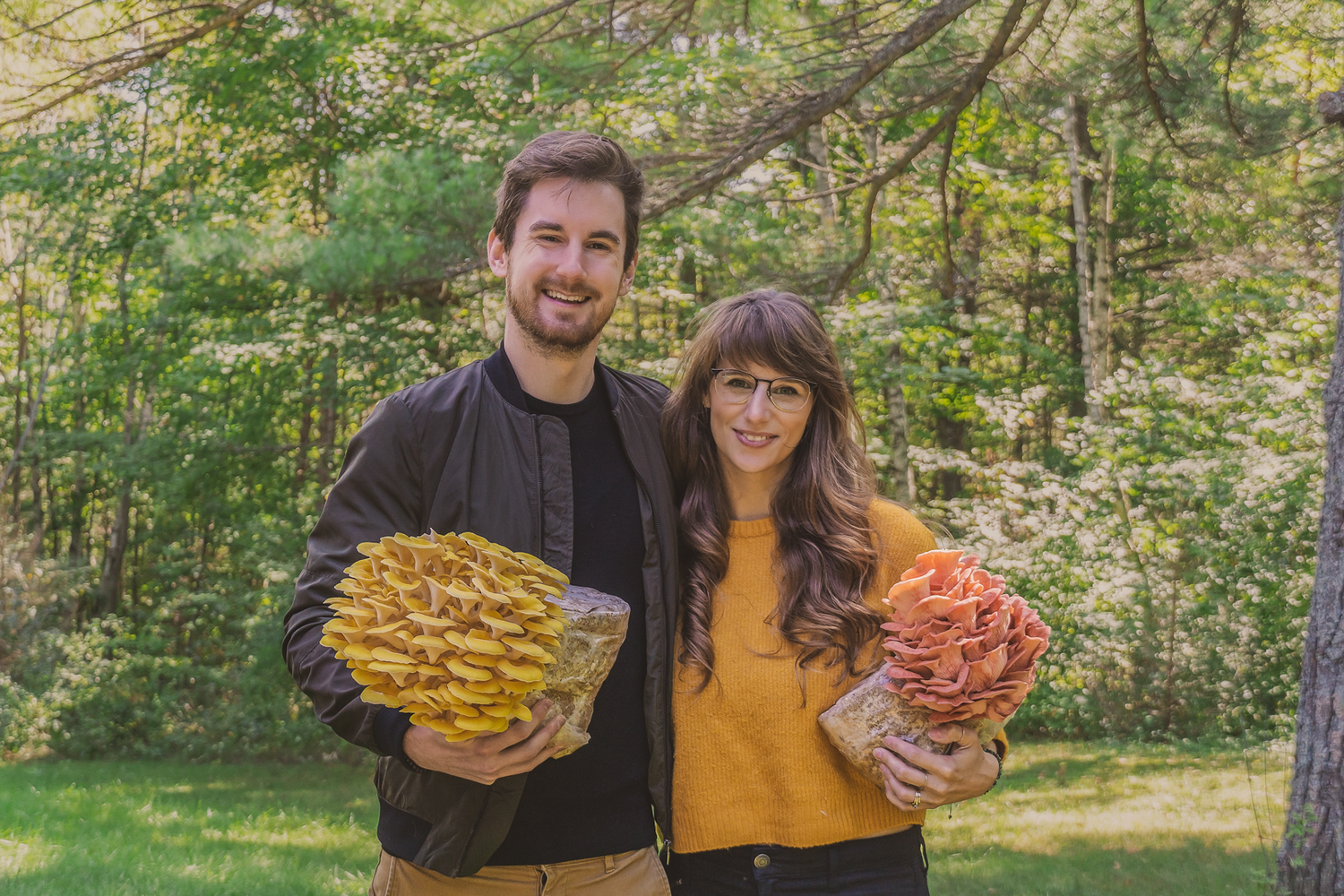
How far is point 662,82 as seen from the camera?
1083 cm

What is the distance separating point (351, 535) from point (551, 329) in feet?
2.30

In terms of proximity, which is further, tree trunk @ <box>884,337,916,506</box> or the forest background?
tree trunk @ <box>884,337,916,506</box>

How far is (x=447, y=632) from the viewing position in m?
1.65

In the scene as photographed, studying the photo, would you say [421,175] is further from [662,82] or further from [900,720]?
[900,720]

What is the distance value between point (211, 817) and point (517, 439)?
24.0 feet

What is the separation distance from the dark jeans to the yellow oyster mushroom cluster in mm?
933

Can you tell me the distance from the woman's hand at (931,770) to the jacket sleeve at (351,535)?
107 centimetres

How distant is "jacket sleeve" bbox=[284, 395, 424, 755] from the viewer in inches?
80.2

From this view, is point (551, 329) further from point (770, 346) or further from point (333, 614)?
point (333, 614)

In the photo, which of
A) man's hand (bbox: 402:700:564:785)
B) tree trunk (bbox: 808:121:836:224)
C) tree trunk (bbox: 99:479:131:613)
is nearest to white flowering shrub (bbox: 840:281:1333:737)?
tree trunk (bbox: 808:121:836:224)

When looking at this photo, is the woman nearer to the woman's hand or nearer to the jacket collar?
the woman's hand

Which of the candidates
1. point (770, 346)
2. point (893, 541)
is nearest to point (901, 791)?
point (893, 541)

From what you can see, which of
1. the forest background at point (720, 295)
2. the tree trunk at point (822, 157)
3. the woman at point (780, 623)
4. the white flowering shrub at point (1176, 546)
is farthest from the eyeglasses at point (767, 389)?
the tree trunk at point (822, 157)

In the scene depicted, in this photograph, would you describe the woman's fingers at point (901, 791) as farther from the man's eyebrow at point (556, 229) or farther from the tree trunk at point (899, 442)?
the tree trunk at point (899, 442)
